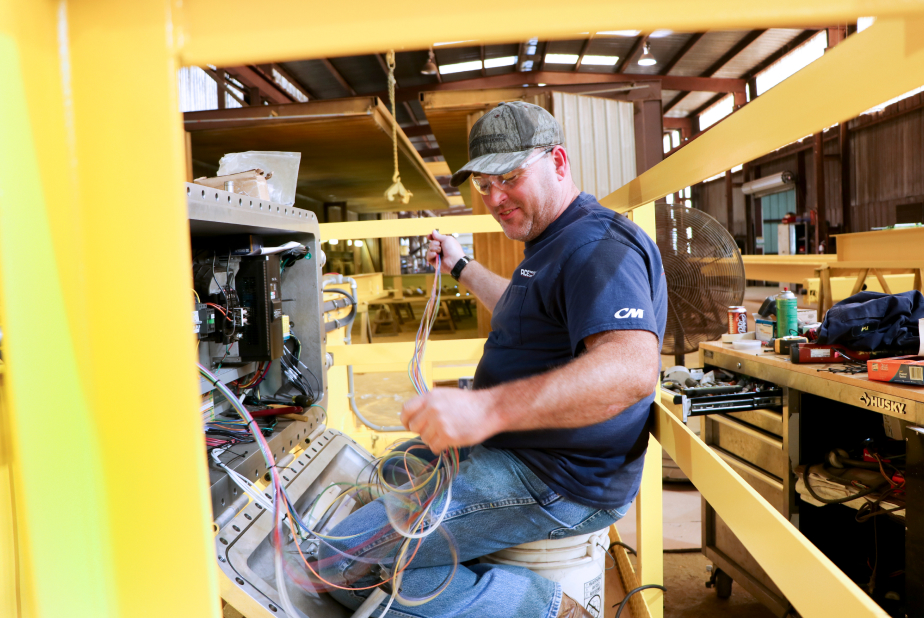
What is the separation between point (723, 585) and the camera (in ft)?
6.98

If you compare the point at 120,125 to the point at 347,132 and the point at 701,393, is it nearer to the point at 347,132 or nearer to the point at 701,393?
the point at 701,393

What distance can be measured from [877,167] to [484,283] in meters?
13.3

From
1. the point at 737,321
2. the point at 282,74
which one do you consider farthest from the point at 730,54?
the point at 737,321

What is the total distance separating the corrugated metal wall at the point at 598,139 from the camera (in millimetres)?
5828

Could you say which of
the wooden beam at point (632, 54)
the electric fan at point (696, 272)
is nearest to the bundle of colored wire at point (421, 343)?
the electric fan at point (696, 272)

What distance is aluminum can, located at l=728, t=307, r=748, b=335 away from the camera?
2.31m

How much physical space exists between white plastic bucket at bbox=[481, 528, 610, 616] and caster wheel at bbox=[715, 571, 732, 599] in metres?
1.06

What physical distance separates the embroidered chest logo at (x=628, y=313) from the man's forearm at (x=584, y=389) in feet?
0.09

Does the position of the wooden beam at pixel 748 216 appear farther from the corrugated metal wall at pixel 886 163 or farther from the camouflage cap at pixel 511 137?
the camouflage cap at pixel 511 137

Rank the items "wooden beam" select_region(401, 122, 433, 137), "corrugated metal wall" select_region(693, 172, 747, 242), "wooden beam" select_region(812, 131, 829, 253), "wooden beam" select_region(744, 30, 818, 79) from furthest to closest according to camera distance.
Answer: "corrugated metal wall" select_region(693, 172, 747, 242) → "wooden beam" select_region(401, 122, 433, 137) → "wooden beam" select_region(812, 131, 829, 253) → "wooden beam" select_region(744, 30, 818, 79)

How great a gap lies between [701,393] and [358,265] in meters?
8.38

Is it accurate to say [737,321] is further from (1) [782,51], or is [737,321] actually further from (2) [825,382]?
(1) [782,51]

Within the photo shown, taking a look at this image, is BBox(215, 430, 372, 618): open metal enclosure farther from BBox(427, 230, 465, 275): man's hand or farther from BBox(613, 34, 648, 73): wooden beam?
BBox(613, 34, 648, 73): wooden beam

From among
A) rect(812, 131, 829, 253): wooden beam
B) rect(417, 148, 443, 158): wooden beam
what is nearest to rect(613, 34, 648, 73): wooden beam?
rect(812, 131, 829, 253): wooden beam
